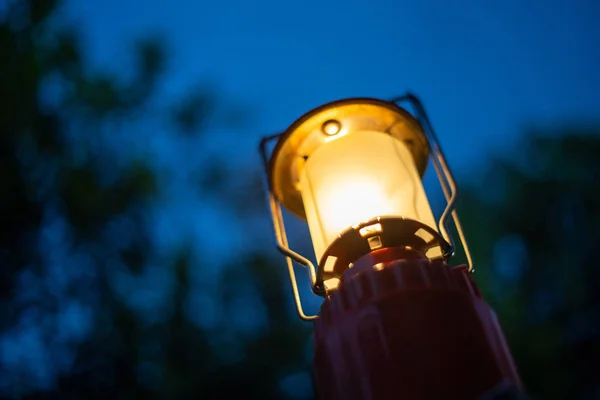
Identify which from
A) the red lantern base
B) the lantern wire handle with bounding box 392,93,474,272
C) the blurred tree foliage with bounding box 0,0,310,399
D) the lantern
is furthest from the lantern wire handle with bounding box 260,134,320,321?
the blurred tree foliage with bounding box 0,0,310,399

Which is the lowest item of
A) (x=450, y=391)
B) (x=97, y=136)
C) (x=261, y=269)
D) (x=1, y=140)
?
(x=450, y=391)

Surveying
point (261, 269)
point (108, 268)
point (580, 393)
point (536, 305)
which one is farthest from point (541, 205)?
point (108, 268)

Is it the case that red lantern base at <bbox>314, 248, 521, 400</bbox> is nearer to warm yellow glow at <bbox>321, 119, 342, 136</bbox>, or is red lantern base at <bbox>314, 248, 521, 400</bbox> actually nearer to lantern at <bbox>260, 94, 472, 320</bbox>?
lantern at <bbox>260, 94, 472, 320</bbox>

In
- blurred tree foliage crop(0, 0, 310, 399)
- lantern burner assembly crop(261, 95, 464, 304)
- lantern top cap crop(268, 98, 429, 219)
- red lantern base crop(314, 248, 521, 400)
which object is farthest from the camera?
blurred tree foliage crop(0, 0, 310, 399)

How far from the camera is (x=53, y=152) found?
179 inches

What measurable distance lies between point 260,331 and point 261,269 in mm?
621

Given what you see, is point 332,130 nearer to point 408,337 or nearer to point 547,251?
point 408,337

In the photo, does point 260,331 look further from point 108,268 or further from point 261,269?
point 108,268

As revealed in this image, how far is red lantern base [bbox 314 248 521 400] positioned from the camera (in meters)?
0.62

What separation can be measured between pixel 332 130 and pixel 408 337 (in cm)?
43

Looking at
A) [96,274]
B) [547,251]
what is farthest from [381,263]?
[547,251]

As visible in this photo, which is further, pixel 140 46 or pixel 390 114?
pixel 140 46

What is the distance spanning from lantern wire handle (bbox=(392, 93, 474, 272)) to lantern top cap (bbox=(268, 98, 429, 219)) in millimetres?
21

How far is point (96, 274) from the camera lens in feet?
15.2
